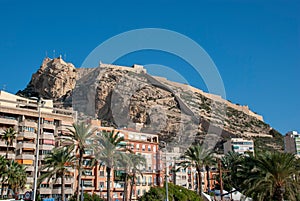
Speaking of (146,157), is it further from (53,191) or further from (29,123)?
(29,123)

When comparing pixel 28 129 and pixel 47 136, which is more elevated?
pixel 28 129

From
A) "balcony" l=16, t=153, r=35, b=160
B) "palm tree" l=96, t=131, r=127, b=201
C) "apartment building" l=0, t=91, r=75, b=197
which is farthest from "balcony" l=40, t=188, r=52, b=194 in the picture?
"palm tree" l=96, t=131, r=127, b=201

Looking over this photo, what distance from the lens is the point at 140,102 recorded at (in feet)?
393

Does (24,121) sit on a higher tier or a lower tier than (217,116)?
lower

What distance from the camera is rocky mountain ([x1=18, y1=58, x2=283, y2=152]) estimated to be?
11156 cm

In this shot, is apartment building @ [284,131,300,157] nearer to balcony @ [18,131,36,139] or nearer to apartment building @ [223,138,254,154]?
apartment building @ [223,138,254,154]

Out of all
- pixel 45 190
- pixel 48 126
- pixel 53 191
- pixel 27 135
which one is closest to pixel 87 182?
pixel 53 191

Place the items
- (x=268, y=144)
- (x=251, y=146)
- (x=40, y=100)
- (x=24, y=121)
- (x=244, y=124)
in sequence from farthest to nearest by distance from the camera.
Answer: (x=244, y=124) → (x=268, y=144) → (x=251, y=146) → (x=24, y=121) → (x=40, y=100)

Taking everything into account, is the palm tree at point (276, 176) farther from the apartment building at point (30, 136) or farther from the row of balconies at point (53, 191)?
the row of balconies at point (53, 191)

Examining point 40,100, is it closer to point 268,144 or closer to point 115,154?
point 115,154

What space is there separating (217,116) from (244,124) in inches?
692

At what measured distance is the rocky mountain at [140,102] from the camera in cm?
11156

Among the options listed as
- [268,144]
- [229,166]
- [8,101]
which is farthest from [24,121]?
[268,144]

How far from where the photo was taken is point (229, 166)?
182ft
